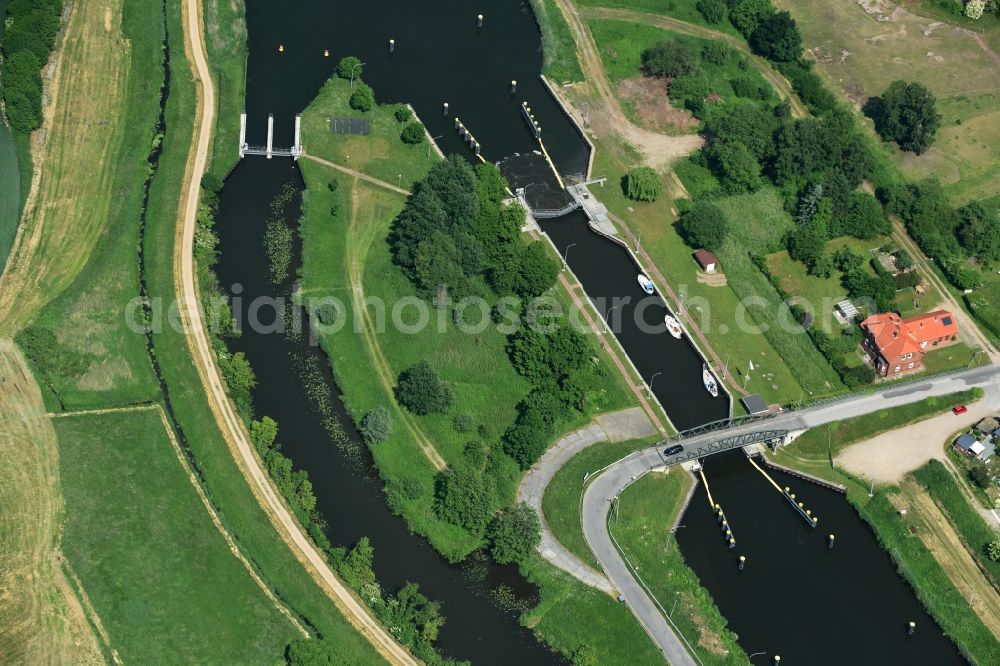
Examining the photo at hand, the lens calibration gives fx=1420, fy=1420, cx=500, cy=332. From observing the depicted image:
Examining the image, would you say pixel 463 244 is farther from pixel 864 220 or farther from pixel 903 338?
pixel 903 338

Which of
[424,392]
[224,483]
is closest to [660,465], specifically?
[424,392]

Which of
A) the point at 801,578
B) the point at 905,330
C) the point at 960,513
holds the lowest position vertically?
the point at 801,578

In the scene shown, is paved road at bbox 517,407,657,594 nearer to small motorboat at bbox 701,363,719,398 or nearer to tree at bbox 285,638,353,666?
small motorboat at bbox 701,363,719,398

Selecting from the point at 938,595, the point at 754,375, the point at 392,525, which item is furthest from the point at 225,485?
the point at 938,595

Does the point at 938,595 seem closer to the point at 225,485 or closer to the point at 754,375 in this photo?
the point at 754,375

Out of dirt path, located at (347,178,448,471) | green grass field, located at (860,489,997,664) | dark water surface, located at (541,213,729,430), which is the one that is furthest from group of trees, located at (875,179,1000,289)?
dirt path, located at (347,178,448,471)
